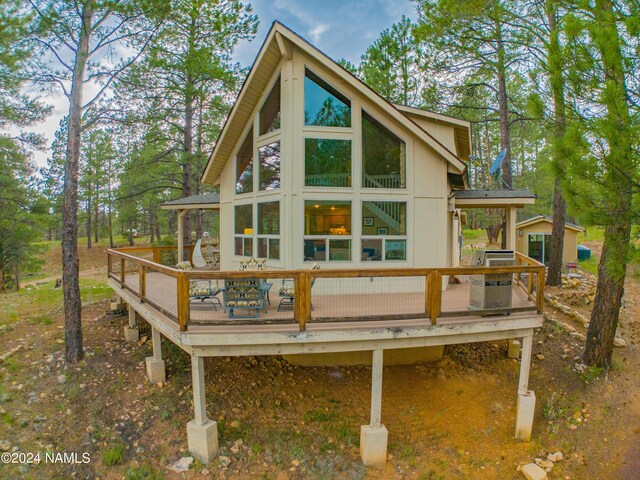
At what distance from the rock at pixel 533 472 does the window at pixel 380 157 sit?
203 inches

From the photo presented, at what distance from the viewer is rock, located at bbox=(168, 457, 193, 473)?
4867 millimetres

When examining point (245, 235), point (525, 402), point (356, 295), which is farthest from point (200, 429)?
point (525, 402)

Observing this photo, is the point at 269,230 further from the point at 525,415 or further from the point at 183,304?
the point at 525,415

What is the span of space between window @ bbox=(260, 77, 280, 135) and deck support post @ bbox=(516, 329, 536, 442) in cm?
627

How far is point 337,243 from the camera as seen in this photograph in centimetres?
707

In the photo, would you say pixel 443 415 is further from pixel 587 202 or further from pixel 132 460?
pixel 132 460

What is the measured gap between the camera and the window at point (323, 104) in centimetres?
716

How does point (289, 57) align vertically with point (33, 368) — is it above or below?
above

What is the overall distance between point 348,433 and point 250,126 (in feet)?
22.5

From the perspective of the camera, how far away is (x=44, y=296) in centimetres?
1309

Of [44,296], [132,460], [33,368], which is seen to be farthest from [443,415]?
[44,296]

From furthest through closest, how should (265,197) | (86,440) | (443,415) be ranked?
(265,197), (443,415), (86,440)

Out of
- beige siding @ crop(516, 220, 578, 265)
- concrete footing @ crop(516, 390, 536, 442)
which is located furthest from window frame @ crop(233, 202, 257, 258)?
beige siding @ crop(516, 220, 578, 265)

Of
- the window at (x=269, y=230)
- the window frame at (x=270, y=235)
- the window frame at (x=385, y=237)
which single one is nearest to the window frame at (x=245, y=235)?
the window frame at (x=270, y=235)
